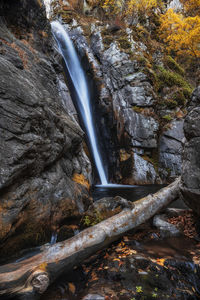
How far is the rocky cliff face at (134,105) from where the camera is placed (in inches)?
486

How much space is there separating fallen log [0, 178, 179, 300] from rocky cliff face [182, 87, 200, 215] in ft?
3.78

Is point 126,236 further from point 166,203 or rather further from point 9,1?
point 9,1

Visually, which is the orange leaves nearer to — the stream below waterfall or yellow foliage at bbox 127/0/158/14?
the stream below waterfall

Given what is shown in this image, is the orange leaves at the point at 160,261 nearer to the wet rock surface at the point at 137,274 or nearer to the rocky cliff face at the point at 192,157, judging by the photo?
the wet rock surface at the point at 137,274

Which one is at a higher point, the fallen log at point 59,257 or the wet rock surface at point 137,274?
the fallen log at point 59,257

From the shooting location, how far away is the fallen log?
226 centimetres

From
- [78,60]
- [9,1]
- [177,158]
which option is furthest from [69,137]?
[78,60]

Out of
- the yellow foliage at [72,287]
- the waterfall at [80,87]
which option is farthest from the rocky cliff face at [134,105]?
the yellow foliage at [72,287]

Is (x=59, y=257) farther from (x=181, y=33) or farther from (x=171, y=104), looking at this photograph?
(x=181, y=33)

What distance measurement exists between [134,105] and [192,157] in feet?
33.4

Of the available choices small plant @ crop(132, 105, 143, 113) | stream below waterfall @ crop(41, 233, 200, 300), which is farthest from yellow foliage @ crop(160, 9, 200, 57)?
stream below waterfall @ crop(41, 233, 200, 300)

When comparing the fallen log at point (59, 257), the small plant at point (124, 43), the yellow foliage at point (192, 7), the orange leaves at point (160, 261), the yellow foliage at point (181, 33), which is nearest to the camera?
the fallen log at point (59, 257)

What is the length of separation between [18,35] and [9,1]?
1008 mm

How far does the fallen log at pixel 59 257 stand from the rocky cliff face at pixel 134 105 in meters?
8.00
